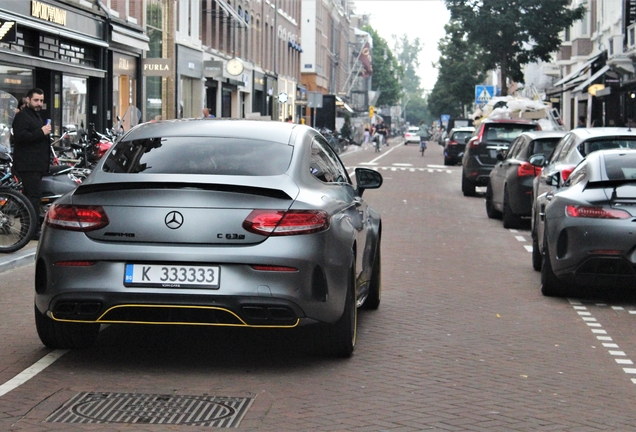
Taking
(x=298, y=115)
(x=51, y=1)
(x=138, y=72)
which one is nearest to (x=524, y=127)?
(x=51, y=1)

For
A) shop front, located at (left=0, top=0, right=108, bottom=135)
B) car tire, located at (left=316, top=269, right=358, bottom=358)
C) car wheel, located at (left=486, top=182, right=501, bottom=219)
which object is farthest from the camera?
shop front, located at (left=0, top=0, right=108, bottom=135)

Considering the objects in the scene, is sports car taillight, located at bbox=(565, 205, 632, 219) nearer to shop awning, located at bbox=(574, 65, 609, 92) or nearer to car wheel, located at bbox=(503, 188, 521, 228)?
car wheel, located at bbox=(503, 188, 521, 228)

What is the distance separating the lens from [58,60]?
87.5 feet

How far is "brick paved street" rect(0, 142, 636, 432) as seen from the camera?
5.93 meters

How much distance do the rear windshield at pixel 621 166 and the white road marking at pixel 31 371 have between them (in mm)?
5174

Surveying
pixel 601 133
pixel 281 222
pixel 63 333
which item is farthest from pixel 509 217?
pixel 281 222

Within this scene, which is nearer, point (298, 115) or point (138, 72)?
point (138, 72)

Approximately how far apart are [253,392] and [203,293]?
2.04 ft

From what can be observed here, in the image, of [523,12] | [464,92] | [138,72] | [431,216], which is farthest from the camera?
[464,92]

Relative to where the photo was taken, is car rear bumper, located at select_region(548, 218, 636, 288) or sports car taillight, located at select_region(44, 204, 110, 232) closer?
sports car taillight, located at select_region(44, 204, 110, 232)

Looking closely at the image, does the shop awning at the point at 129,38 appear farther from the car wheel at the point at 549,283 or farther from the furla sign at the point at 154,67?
the car wheel at the point at 549,283

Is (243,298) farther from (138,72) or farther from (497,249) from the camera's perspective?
(138,72)

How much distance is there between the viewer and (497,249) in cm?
1498

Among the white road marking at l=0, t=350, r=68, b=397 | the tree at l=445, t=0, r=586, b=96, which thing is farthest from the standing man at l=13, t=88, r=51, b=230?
the tree at l=445, t=0, r=586, b=96
